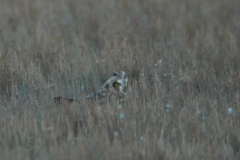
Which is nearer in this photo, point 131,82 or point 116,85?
point 116,85

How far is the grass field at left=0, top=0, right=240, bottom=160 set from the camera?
3416 mm

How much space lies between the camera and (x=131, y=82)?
5.91m

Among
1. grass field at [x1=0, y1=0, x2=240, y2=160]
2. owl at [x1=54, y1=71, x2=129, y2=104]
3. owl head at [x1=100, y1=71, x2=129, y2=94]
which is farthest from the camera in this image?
owl head at [x1=100, y1=71, x2=129, y2=94]

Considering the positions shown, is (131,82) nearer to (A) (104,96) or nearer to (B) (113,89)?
(B) (113,89)

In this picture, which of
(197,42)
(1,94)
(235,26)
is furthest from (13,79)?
(235,26)

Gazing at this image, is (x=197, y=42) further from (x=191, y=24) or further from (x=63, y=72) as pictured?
(x=63, y=72)

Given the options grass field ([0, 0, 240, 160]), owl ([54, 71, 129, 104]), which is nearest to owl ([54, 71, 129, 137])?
owl ([54, 71, 129, 104])

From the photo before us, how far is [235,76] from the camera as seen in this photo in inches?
212

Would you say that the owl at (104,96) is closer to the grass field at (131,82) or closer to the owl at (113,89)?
the owl at (113,89)

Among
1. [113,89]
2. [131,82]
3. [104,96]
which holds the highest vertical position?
[131,82]

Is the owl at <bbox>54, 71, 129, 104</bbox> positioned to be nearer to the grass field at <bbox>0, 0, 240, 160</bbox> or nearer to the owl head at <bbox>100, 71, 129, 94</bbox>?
the owl head at <bbox>100, 71, 129, 94</bbox>

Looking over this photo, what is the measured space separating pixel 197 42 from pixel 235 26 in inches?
81.7

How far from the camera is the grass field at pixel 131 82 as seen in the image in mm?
3416

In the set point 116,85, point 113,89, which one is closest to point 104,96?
point 113,89
